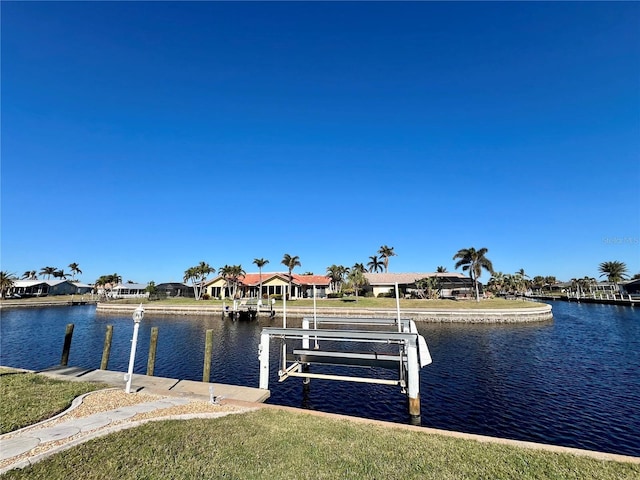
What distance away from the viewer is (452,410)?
1334cm

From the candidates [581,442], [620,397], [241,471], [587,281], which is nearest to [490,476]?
[241,471]

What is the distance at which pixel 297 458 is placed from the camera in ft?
20.8

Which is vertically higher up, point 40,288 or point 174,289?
point 40,288

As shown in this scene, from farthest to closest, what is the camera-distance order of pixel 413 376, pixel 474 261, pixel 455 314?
pixel 474 261
pixel 455 314
pixel 413 376

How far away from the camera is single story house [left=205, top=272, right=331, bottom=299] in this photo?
225 ft

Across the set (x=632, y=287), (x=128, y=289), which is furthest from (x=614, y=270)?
(x=128, y=289)

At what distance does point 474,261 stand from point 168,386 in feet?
186

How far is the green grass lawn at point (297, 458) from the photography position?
18.9 feet

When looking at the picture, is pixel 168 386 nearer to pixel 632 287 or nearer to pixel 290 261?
pixel 290 261

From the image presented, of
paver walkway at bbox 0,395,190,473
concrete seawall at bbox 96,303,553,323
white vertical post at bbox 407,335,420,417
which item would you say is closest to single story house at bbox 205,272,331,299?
concrete seawall at bbox 96,303,553,323

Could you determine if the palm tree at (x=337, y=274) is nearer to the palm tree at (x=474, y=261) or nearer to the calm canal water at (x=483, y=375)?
the palm tree at (x=474, y=261)

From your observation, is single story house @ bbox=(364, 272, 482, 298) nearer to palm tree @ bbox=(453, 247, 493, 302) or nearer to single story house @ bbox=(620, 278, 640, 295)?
palm tree @ bbox=(453, 247, 493, 302)

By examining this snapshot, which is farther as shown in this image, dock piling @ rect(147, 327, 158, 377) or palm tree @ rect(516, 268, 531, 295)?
palm tree @ rect(516, 268, 531, 295)

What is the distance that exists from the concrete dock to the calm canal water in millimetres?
2492
